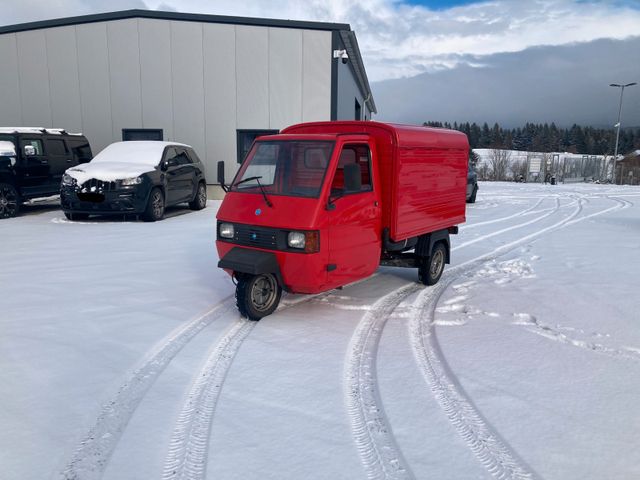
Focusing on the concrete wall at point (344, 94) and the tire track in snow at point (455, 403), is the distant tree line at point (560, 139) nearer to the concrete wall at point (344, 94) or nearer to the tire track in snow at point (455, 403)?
the concrete wall at point (344, 94)

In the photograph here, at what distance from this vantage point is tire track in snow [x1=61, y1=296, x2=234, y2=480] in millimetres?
2811

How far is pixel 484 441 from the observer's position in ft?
10.2

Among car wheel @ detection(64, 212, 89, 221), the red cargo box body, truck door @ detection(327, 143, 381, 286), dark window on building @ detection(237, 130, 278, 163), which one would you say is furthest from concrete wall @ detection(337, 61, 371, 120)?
truck door @ detection(327, 143, 381, 286)

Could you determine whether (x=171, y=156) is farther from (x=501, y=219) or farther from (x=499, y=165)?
(x=499, y=165)

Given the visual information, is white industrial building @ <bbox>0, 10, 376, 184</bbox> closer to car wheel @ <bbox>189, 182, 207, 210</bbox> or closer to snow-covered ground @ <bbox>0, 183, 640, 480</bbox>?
car wheel @ <bbox>189, 182, 207, 210</bbox>

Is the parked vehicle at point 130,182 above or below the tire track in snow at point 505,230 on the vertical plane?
above

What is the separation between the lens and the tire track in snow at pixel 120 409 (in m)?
2.81

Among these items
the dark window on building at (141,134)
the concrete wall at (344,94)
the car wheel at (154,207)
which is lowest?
the car wheel at (154,207)

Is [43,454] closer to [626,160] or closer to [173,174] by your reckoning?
[173,174]

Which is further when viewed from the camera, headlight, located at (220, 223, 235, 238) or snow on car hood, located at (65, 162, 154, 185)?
snow on car hood, located at (65, 162, 154, 185)

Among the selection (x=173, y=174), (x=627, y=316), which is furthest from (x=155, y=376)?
(x=173, y=174)

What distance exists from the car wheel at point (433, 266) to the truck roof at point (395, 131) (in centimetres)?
149

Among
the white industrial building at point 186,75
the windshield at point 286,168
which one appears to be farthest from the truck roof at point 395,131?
the white industrial building at point 186,75

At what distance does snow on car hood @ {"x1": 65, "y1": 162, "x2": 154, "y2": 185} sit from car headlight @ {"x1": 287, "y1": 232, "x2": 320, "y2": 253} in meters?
7.47
